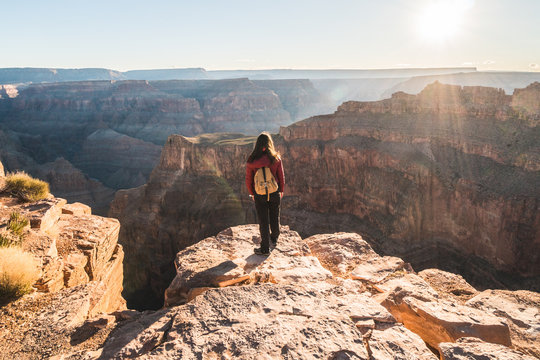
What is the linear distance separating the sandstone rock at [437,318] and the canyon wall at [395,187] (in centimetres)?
2070

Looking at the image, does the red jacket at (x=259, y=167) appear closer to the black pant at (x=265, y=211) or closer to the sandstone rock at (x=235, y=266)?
the black pant at (x=265, y=211)

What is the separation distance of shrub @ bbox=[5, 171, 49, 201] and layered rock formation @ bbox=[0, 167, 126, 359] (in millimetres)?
264

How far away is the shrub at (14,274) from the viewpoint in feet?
15.6

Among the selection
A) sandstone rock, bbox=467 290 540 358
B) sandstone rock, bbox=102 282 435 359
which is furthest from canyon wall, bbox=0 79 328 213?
sandstone rock, bbox=467 290 540 358

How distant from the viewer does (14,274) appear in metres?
4.84

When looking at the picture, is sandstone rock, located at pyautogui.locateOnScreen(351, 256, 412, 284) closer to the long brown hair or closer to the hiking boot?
the hiking boot

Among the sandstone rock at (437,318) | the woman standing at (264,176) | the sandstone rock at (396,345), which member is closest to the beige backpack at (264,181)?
the woman standing at (264,176)

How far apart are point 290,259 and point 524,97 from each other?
28.9 m

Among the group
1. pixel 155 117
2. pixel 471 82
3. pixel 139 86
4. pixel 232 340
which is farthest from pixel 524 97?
pixel 139 86

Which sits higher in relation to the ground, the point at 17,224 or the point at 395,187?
the point at 17,224

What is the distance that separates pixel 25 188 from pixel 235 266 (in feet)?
28.3

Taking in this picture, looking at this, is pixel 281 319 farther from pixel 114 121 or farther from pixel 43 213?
pixel 114 121

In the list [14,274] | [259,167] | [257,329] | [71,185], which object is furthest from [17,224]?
[71,185]

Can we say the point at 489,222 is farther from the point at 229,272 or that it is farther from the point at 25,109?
the point at 25,109
